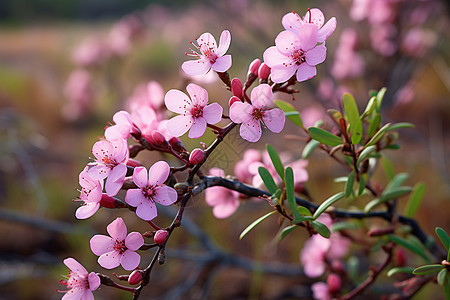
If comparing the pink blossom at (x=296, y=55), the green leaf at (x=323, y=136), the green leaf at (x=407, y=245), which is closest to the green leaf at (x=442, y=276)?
the green leaf at (x=407, y=245)

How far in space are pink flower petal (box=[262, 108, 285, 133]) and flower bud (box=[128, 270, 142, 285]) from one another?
0.77ft

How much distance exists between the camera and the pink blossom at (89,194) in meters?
0.46

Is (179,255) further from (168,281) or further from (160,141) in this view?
(160,141)

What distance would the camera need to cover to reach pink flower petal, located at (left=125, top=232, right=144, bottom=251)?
470 mm

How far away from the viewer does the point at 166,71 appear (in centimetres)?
457

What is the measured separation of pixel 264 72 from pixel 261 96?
5 centimetres

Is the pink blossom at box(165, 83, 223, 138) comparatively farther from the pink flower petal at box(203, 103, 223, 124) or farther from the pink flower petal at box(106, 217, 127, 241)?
the pink flower petal at box(106, 217, 127, 241)

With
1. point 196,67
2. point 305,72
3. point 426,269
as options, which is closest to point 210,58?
point 196,67

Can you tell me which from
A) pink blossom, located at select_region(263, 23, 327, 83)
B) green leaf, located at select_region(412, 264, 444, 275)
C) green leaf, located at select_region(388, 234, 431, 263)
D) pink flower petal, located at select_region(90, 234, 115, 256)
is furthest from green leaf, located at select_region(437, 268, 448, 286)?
pink flower petal, located at select_region(90, 234, 115, 256)

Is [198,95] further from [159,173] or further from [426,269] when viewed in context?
[426,269]

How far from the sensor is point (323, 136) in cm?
56

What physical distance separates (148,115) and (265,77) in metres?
0.18

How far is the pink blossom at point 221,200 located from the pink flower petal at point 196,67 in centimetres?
17

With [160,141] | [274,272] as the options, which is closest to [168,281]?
[274,272]
